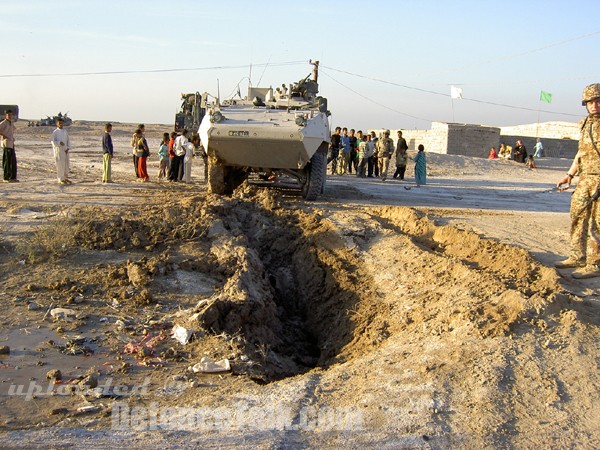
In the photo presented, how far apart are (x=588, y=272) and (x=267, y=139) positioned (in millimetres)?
5405

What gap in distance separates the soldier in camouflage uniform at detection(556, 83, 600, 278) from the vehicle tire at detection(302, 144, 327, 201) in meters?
5.36

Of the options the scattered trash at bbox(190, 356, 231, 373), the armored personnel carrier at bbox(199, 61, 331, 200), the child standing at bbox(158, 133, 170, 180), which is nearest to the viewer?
the scattered trash at bbox(190, 356, 231, 373)

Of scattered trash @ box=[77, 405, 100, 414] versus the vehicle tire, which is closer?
scattered trash @ box=[77, 405, 100, 414]

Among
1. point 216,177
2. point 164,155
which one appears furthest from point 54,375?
point 164,155

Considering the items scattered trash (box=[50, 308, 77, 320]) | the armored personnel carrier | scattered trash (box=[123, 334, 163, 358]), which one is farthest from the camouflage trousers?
the armored personnel carrier

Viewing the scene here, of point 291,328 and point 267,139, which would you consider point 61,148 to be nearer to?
point 267,139

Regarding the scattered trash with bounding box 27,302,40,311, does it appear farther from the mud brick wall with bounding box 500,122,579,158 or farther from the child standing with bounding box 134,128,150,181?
the mud brick wall with bounding box 500,122,579,158

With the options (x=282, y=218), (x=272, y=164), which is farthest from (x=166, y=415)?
(x=272, y=164)

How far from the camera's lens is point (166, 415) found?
3654 mm

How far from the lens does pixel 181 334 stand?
4969 millimetres

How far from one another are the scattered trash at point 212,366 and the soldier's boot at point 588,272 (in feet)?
11.1

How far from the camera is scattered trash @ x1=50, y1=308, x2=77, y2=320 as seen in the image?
528 centimetres

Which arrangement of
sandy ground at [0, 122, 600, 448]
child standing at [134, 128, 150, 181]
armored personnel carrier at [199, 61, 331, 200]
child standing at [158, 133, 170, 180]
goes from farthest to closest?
child standing at [158, 133, 170, 180] < child standing at [134, 128, 150, 181] < armored personnel carrier at [199, 61, 331, 200] < sandy ground at [0, 122, 600, 448]

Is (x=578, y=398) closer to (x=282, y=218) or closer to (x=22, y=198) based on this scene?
(x=282, y=218)
